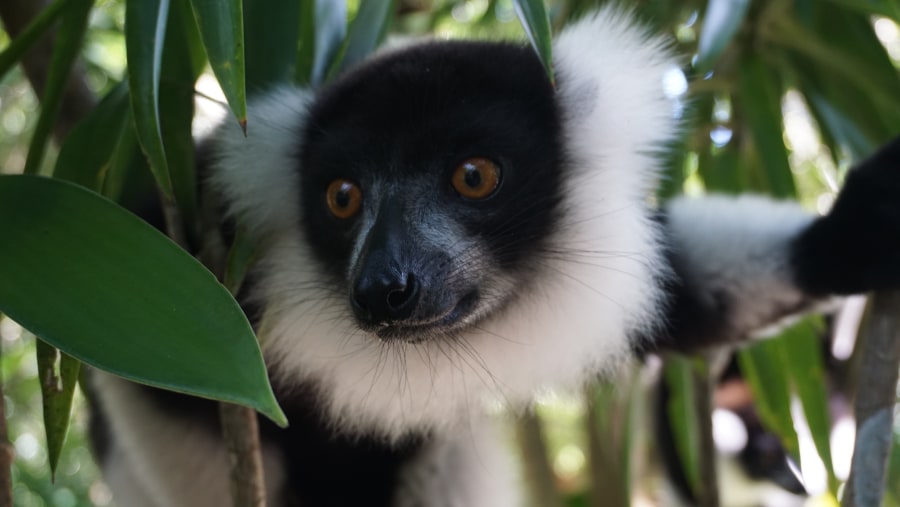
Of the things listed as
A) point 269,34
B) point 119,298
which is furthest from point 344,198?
point 119,298

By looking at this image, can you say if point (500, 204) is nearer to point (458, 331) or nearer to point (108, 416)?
Answer: point (458, 331)

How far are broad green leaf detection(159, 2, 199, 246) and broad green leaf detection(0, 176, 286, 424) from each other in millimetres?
427

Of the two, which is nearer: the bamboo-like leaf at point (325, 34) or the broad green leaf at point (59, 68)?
the broad green leaf at point (59, 68)

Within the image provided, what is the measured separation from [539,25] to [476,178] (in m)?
0.54

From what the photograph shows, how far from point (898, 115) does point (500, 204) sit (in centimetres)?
116

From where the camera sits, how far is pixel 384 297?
1.36m

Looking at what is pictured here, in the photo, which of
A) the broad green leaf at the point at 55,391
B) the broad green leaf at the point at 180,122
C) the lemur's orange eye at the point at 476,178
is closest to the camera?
the broad green leaf at the point at 55,391

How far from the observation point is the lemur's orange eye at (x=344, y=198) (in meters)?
1.65

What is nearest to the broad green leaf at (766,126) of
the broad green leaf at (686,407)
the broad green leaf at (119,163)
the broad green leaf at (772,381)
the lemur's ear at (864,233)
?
the lemur's ear at (864,233)

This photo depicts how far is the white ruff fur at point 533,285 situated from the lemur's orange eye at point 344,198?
0.42 ft

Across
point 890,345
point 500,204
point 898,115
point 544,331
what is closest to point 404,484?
point 544,331

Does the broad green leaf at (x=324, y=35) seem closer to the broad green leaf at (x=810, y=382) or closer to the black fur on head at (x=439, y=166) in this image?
the black fur on head at (x=439, y=166)

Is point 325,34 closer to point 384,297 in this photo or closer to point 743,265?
point 384,297

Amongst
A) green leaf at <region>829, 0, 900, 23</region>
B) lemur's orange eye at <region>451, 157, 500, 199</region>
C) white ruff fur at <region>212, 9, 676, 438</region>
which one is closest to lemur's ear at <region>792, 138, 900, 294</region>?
green leaf at <region>829, 0, 900, 23</region>
